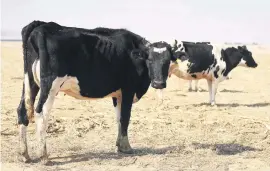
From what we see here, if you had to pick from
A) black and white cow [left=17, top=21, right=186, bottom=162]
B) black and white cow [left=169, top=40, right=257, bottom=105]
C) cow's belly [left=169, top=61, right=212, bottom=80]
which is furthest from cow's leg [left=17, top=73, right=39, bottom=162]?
cow's belly [left=169, top=61, right=212, bottom=80]

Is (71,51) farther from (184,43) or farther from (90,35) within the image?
(184,43)

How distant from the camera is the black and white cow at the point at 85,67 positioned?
739 centimetres

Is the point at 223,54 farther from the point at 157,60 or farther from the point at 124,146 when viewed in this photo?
the point at 124,146

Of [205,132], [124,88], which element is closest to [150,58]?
[124,88]

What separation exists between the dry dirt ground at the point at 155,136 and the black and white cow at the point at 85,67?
0.60m

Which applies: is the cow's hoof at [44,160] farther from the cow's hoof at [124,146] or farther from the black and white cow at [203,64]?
the black and white cow at [203,64]

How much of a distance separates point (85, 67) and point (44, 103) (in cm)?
91

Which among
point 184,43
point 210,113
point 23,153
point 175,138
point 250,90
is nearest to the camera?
point 23,153

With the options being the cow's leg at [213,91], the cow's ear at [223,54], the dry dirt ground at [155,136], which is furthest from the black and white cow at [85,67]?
the cow's ear at [223,54]

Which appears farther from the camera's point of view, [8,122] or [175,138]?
[8,122]

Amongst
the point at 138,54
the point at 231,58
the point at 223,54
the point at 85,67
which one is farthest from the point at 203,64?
the point at 85,67

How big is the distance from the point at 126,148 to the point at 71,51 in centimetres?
208

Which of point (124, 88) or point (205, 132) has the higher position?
point (124, 88)

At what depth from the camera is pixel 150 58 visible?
328 inches
